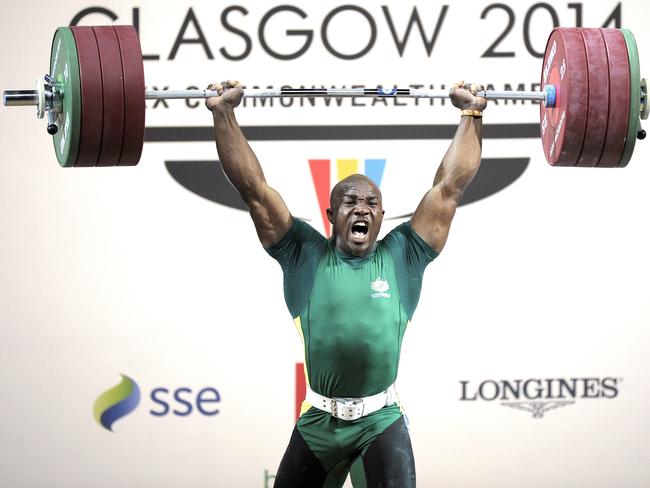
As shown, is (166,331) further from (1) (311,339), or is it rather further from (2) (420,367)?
(1) (311,339)

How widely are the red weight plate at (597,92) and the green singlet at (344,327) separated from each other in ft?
2.68

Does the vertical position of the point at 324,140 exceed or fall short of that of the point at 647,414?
it exceeds it

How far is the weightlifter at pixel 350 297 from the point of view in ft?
13.6

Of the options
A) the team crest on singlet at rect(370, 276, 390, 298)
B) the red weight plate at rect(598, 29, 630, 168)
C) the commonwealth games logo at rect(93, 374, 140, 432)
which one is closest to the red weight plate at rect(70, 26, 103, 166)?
the team crest on singlet at rect(370, 276, 390, 298)

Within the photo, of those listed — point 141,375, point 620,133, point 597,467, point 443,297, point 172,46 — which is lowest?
point 597,467

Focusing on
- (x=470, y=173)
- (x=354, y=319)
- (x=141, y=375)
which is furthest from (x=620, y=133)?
(x=141, y=375)

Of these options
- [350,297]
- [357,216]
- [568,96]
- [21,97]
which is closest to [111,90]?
[21,97]

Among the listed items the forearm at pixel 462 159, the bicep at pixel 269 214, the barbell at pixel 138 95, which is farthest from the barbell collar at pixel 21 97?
the forearm at pixel 462 159

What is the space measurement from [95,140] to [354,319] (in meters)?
1.08

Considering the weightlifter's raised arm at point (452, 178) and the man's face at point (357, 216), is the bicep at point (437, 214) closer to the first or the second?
the weightlifter's raised arm at point (452, 178)

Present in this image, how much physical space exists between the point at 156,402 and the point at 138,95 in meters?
2.08

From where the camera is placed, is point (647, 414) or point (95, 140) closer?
point (95, 140)

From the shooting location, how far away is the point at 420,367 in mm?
5879

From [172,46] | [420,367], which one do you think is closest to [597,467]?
[420,367]
